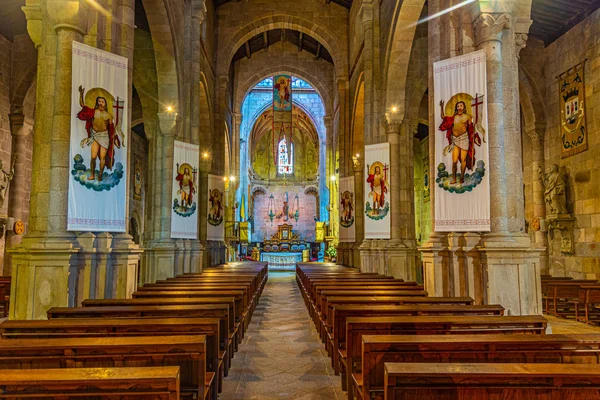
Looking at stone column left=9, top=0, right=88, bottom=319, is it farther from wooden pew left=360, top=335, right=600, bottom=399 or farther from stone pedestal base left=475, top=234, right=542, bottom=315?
stone pedestal base left=475, top=234, right=542, bottom=315

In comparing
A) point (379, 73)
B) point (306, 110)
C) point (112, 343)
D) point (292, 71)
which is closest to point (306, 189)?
point (306, 110)

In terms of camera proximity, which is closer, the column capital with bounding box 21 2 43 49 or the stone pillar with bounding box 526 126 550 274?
the column capital with bounding box 21 2 43 49

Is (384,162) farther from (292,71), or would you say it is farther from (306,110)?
(306,110)

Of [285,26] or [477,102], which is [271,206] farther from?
[477,102]

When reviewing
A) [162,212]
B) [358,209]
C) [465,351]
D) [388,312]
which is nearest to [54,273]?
[388,312]

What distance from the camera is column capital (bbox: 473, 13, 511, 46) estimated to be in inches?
261

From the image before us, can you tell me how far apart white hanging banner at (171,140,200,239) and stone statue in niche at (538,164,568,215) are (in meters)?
9.40

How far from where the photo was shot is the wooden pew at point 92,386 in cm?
222

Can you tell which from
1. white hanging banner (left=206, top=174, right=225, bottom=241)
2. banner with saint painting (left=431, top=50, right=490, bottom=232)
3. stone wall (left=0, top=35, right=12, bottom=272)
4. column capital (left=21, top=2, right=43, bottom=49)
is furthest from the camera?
white hanging banner (left=206, top=174, right=225, bottom=241)

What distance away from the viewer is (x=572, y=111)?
12.7 m

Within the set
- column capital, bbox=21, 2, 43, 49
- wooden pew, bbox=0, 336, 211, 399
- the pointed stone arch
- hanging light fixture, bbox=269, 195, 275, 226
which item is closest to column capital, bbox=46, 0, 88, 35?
column capital, bbox=21, 2, 43, 49

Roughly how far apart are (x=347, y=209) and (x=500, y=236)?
1022 centimetres

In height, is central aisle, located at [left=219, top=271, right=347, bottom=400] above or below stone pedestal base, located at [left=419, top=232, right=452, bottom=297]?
below

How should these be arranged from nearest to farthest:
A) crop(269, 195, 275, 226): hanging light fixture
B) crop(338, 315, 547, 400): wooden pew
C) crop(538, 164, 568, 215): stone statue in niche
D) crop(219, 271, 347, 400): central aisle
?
1. crop(338, 315, 547, 400): wooden pew
2. crop(219, 271, 347, 400): central aisle
3. crop(538, 164, 568, 215): stone statue in niche
4. crop(269, 195, 275, 226): hanging light fixture
